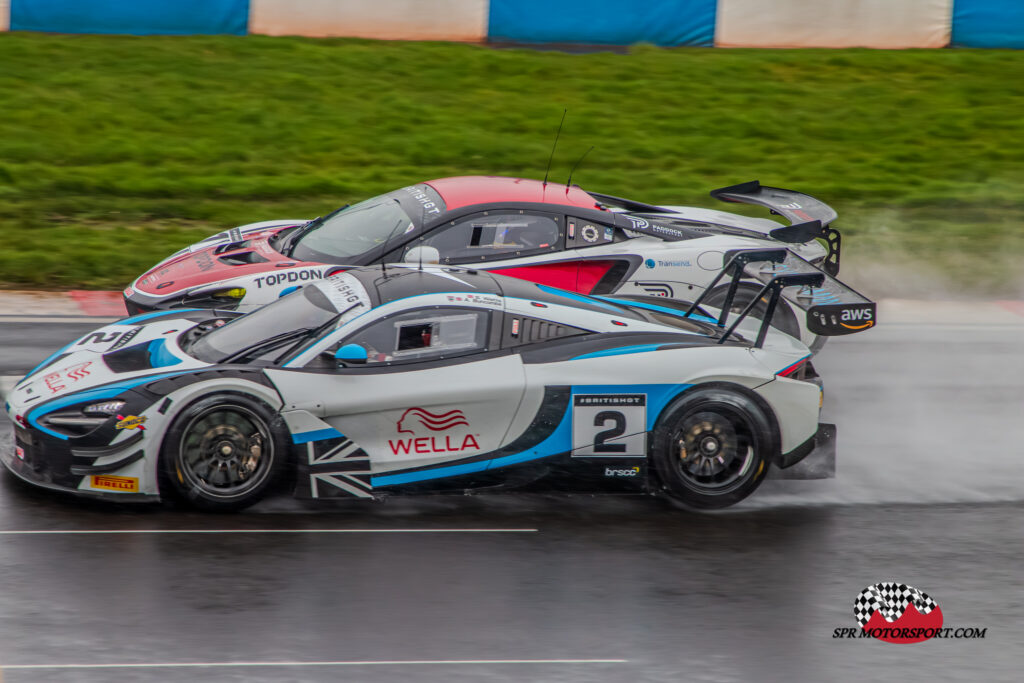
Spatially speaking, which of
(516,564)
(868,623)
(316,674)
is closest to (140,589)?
(316,674)

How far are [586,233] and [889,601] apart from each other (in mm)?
4366

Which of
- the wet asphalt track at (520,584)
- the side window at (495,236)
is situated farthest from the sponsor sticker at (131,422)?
the side window at (495,236)

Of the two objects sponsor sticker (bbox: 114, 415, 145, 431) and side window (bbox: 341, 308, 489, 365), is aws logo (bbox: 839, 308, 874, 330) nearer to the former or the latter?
side window (bbox: 341, 308, 489, 365)

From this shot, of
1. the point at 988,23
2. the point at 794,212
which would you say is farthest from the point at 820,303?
the point at 988,23

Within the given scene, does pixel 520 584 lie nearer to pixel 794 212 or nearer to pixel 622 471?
pixel 622 471

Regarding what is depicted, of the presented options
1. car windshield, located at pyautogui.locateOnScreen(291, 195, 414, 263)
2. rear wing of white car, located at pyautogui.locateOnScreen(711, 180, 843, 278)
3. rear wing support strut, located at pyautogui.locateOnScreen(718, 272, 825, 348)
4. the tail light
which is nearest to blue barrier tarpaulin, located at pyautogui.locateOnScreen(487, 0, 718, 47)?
rear wing of white car, located at pyautogui.locateOnScreen(711, 180, 843, 278)

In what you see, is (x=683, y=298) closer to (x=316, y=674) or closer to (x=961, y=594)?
(x=961, y=594)

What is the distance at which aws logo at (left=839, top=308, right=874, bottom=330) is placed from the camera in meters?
8.03

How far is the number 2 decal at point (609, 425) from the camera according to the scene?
743cm

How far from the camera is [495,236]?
10.1 metres

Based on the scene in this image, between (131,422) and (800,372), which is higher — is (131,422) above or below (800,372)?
below

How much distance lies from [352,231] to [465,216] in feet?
3.32

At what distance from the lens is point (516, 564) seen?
6.96m

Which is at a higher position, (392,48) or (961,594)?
(392,48)
